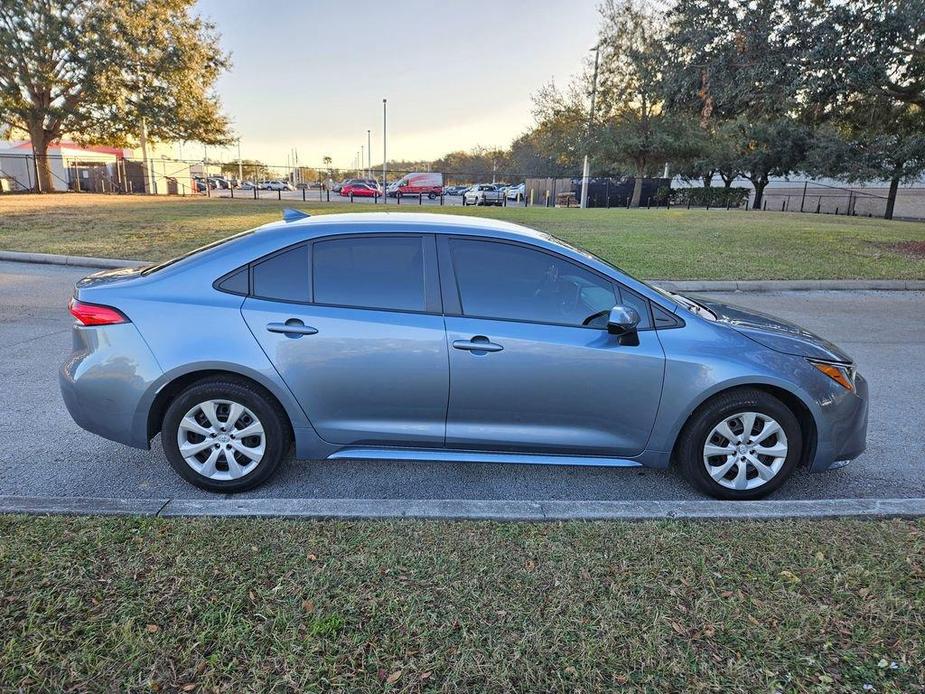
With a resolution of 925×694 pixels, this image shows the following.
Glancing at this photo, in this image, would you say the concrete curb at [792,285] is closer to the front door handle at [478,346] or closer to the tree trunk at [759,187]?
the front door handle at [478,346]

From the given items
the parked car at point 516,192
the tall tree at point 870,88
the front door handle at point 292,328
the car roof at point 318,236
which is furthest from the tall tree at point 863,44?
the parked car at point 516,192

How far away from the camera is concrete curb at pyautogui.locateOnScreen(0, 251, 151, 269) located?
38.1 ft

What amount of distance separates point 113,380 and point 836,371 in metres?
4.12

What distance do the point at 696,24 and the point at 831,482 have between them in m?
12.3

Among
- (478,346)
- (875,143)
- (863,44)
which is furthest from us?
(875,143)

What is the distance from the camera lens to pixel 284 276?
360cm

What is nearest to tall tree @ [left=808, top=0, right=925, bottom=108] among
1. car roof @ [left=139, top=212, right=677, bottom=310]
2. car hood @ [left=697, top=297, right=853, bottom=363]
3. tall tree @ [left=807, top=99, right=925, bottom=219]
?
tall tree @ [left=807, top=99, right=925, bottom=219]

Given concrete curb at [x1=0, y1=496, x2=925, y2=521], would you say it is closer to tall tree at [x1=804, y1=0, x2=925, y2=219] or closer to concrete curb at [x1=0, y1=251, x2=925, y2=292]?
concrete curb at [x1=0, y1=251, x2=925, y2=292]

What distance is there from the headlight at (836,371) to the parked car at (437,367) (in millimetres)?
16

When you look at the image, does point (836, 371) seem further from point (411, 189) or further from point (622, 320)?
point (411, 189)

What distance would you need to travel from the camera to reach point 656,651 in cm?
230

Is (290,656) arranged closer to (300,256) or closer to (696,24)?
(300,256)

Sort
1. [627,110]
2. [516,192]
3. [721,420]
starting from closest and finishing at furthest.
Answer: [721,420]
[627,110]
[516,192]

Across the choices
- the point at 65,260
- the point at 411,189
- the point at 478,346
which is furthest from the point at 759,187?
the point at 478,346
